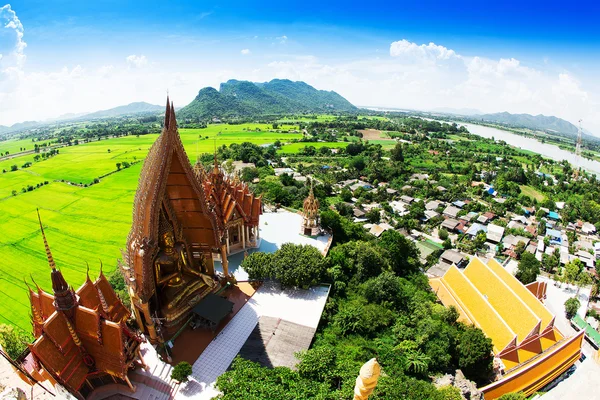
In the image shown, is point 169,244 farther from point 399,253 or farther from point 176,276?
point 399,253

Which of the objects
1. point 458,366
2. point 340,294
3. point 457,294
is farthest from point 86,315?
point 457,294

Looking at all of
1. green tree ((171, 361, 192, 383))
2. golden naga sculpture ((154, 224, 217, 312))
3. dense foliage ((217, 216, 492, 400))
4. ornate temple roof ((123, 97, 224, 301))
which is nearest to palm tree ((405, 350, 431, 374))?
dense foliage ((217, 216, 492, 400))

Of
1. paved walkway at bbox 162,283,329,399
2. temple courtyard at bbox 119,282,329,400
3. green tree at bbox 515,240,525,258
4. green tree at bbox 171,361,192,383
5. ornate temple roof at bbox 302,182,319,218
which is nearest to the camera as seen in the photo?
green tree at bbox 171,361,192,383

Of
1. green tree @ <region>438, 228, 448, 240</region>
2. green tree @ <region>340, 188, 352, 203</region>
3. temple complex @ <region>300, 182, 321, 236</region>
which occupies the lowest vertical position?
green tree @ <region>438, 228, 448, 240</region>

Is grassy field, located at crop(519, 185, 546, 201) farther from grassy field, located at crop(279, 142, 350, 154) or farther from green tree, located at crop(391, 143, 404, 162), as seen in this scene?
grassy field, located at crop(279, 142, 350, 154)

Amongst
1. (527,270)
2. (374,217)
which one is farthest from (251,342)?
(374,217)

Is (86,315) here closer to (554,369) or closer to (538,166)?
(554,369)
